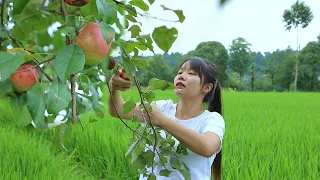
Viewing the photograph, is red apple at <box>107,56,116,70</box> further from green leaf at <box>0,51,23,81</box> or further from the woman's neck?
the woman's neck

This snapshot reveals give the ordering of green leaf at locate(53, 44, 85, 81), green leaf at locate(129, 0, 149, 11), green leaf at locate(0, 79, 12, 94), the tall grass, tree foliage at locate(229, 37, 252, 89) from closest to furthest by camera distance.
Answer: green leaf at locate(53, 44, 85, 81)
green leaf at locate(129, 0, 149, 11)
green leaf at locate(0, 79, 12, 94)
the tall grass
tree foliage at locate(229, 37, 252, 89)

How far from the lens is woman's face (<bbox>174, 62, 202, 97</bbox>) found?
3.97 ft

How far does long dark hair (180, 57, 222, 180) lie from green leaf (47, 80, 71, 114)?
90 cm

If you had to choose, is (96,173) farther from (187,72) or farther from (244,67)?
(244,67)

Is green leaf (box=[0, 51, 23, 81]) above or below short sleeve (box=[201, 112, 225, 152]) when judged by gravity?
above

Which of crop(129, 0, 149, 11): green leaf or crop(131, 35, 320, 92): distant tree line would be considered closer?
crop(129, 0, 149, 11): green leaf

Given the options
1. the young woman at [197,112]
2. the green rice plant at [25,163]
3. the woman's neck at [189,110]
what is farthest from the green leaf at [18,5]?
the green rice plant at [25,163]

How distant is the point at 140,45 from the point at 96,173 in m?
1.83

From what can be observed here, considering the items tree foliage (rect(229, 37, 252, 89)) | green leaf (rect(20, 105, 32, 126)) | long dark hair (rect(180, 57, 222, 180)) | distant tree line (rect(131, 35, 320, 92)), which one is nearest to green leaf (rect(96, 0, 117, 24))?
green leaf (rect(20, 105, 32, 126))

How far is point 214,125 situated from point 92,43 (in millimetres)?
825

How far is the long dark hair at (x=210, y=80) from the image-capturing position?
4.18 ft

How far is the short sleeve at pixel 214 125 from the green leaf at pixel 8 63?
0.81 m

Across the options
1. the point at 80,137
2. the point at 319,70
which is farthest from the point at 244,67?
the point at 80,137

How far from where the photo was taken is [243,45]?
37.5 metres
